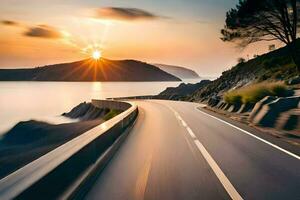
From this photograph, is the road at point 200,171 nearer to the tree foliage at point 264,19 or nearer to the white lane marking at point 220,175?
the white lane marking at point 220,175

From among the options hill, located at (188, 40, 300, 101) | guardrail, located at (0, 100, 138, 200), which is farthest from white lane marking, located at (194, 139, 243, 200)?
hill, located at (188, 40, 300, 101)

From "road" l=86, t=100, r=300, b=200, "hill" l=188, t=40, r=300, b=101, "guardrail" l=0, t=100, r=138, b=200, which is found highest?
"hill" l=188, t=40, r=300, b=101

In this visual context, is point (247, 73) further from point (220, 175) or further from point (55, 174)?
point (55, 174)

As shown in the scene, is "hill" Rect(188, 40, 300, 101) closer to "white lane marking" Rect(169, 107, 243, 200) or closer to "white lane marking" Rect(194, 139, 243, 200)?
"white lane marking" Rect(169, 107, 243, 200)

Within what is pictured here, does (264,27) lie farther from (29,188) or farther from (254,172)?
(29,188)

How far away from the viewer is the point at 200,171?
8133 millimetres

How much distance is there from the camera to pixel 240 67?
6762cm

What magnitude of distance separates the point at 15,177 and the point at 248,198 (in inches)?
133

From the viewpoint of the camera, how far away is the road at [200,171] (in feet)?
20.9

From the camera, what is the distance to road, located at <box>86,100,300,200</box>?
6.36 m

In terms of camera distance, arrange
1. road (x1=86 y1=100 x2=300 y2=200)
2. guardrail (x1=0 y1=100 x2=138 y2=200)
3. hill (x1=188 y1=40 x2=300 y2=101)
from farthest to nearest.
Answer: hill (x1=188 y1=40 x2=300 y2=101) < road (x1=86 y1=100 x2=300 y2=200) < guardrail (x1=0 y1=100 x2=138 y2=200)

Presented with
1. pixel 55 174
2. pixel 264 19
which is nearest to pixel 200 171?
pixel 55 174

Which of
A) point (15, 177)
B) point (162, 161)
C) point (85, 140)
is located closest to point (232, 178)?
point (162, 161)

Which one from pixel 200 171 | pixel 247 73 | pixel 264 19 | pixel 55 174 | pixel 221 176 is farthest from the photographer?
pixel 247 73
